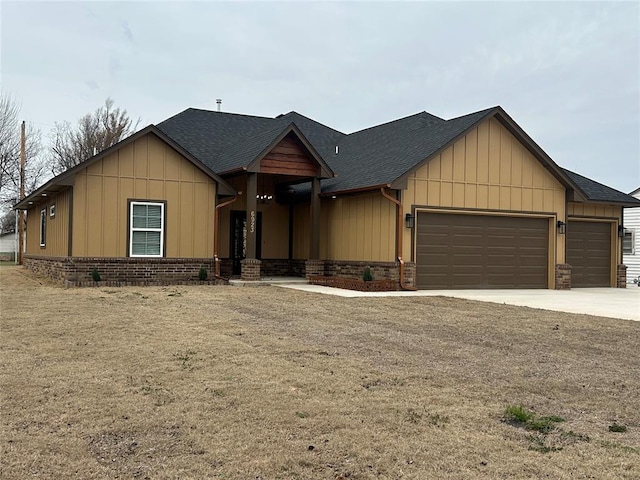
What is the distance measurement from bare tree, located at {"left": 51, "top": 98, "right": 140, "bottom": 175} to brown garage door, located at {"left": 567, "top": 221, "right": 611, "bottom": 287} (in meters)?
31.5

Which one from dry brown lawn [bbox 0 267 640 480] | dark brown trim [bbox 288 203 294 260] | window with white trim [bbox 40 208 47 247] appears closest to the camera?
dry brown lawn [bbox 0 267 640 480]

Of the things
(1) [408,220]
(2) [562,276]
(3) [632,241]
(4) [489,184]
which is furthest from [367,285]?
(3) [632,241]

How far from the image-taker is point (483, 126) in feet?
61.1

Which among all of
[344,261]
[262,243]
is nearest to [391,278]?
[344,261]

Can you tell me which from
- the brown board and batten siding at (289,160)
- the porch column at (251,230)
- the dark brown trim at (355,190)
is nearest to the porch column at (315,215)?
the brown board and batten siding at (289,160)

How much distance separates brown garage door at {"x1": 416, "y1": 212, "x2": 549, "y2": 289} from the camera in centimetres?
1806

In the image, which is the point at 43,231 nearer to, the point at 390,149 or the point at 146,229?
the point at 146,229

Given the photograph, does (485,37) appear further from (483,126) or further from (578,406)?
(578,406)

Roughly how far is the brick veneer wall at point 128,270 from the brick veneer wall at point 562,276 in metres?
10.3

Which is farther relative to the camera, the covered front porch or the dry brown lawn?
the covered front porch

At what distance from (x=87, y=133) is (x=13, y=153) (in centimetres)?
686

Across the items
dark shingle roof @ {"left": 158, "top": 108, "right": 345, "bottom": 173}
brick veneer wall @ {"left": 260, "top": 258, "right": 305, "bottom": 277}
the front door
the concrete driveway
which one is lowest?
the concrete driveway

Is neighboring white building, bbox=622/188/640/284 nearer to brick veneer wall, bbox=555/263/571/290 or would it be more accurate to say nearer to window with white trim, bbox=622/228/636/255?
window with white trim, bbox=622/228/636/255

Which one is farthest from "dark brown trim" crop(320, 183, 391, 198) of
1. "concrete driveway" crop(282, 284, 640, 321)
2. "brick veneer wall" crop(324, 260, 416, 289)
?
"concrete driveway" crop(282, 284, 640, 321)
